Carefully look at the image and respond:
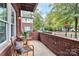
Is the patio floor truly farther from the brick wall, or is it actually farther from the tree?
the tree

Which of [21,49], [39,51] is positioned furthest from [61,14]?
[21,49]

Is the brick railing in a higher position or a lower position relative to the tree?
lower

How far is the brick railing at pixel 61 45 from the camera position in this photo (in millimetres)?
3167

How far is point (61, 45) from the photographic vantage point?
3.71 metres

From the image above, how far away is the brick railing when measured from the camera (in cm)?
317

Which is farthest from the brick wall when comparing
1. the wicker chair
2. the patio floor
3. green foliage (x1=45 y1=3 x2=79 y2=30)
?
the wicker chair

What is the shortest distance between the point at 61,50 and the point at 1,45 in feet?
4.33

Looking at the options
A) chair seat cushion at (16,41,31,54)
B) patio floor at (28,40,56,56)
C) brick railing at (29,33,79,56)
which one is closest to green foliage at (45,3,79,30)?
brick railing at (29,33,79,56)

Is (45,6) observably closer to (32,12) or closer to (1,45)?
(32,12)

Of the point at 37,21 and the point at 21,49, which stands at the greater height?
the point at 37,21

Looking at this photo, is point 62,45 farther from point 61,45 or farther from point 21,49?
point 21,49

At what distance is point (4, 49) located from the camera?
3008 millimetres

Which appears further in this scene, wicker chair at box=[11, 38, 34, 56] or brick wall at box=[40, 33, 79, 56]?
wicker chair at box=[11, 38, 34, 56]

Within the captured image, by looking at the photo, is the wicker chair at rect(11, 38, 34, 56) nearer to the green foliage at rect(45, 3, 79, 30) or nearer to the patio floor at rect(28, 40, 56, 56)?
the patio floor at rect(28, 40, 56, 56)
